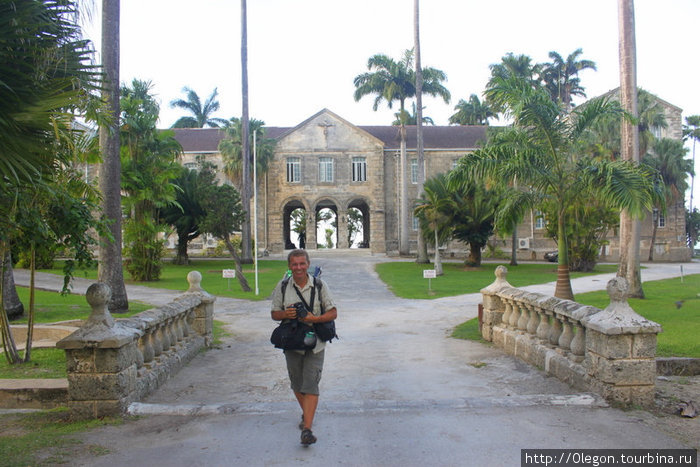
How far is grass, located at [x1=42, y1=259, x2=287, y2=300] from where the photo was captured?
69.1ft

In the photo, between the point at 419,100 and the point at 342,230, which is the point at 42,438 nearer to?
the point at 419,100

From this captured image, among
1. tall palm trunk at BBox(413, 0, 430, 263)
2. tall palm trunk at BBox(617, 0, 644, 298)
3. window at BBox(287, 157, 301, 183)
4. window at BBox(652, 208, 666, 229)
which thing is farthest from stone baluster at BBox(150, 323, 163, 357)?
window at BBox(652, 208, 666, 229)

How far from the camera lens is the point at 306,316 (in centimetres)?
491

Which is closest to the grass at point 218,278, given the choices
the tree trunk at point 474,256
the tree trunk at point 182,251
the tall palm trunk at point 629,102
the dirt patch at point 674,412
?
the tree trunk at point 182,251

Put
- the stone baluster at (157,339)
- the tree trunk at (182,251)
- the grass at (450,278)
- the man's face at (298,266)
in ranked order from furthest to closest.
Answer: the tree trunk at (182,251) → the grass at (450,278) → the stone baluster at (157,339) → the man's face at (298,266)

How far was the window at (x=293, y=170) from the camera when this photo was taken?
149ft

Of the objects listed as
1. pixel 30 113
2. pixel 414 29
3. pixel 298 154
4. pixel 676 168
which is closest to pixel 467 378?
pixel 30 113

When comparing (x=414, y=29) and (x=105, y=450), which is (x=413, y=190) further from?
(x=105, y=450)

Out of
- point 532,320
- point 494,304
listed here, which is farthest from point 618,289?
point 494,304

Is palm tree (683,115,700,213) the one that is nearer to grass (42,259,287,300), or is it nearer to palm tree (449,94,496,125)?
palm tree (449,94,496,125)

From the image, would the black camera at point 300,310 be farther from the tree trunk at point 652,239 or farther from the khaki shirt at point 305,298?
the tree trunk at point 652,239

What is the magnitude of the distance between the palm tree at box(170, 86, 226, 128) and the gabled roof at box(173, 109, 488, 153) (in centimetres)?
951

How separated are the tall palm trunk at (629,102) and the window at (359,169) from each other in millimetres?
31010

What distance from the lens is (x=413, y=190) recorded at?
4747 cm
